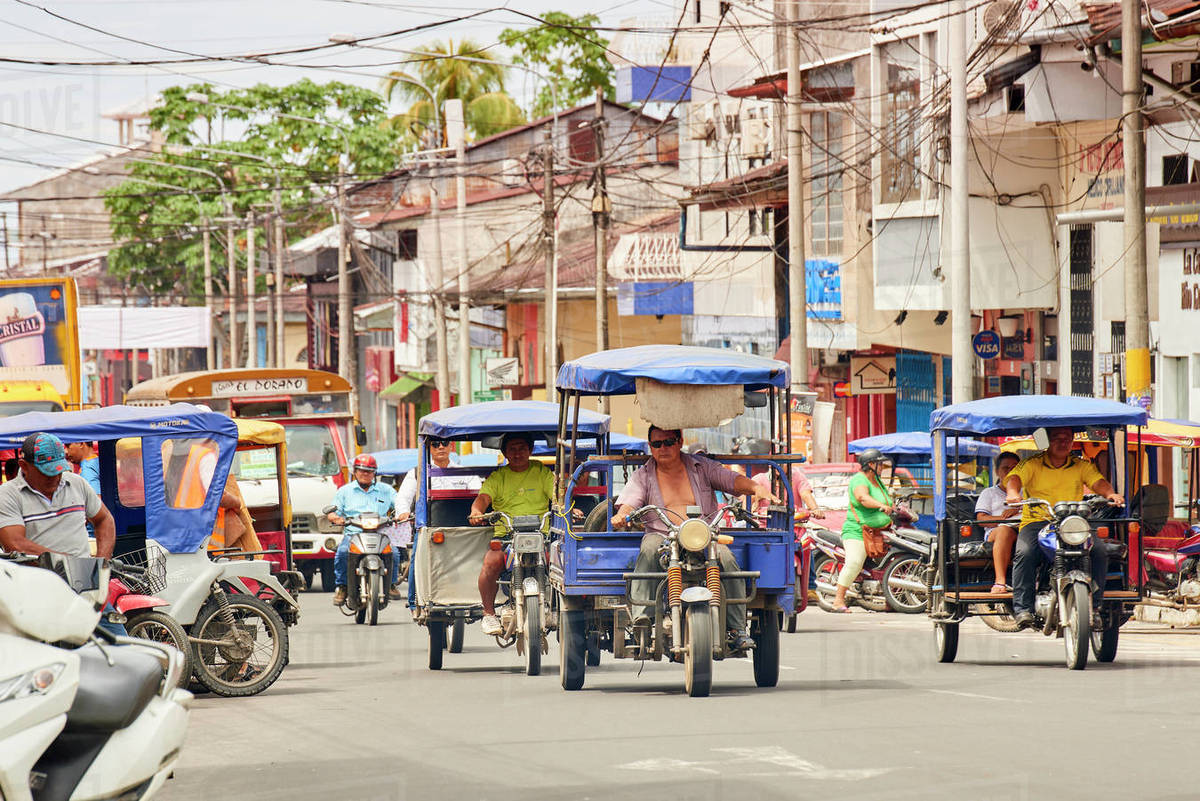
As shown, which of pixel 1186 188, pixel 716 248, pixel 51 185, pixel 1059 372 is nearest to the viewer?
pixel 1186 188

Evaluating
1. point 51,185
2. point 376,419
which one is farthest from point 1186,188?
point 51,185

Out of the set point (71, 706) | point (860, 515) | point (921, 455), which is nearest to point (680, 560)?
point (71, 706)

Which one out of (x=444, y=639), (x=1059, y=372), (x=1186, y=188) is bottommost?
(x=444, y=639)

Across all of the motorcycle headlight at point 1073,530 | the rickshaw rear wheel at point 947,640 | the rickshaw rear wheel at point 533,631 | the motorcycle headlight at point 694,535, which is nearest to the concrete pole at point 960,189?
the rickshaw rear wheel at point 947,640

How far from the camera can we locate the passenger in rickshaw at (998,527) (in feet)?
46.4

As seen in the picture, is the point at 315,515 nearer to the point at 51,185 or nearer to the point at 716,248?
the point at 716,248

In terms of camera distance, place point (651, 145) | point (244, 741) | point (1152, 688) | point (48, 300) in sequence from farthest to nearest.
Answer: point (651, 145)
point (48, 300)
point (1152, 688)
point (244, 741)

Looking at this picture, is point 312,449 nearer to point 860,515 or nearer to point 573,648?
point 860,515

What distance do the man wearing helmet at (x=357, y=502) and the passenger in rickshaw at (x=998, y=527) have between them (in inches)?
309

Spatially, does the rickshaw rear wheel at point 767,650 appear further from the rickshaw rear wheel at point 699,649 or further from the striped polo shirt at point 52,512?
the striped polo shirt at point 52,512

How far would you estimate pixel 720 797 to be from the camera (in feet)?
26.3

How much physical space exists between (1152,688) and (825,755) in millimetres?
3973

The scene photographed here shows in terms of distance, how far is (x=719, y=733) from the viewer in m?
10.0

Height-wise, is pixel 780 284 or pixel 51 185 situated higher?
pixel 51 185
